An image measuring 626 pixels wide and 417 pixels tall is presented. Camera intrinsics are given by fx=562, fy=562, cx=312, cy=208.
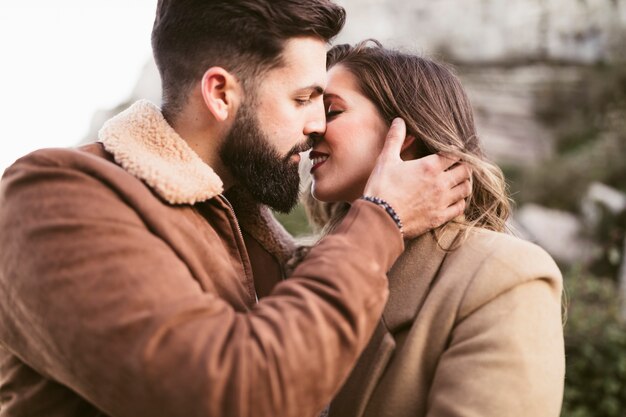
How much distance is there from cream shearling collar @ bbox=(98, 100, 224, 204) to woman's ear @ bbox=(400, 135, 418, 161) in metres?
0.97

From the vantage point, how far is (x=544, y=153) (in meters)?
17.5

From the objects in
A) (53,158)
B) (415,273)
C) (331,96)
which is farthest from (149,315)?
(331,96)

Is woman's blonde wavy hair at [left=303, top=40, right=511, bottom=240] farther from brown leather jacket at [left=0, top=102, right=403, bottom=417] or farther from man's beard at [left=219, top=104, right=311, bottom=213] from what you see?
brown leather jacket at [left=0, top=102, right=403, bottom=417]

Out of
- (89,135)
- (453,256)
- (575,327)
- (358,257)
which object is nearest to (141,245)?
(358,257)

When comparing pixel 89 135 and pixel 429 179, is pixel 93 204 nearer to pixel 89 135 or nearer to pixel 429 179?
pixel 429 179

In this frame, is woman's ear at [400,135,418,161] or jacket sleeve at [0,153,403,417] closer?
jacket sleeve at [0,153,403,417]

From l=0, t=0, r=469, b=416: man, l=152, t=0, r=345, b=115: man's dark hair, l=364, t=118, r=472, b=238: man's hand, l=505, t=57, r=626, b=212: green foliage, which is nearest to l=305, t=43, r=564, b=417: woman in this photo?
l=364, t=118, r=472, b=238: man's hand

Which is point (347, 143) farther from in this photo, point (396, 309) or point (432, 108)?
point (396, 309)

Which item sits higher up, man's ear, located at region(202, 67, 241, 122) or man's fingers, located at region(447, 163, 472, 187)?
man's ear, located at region(202, 67, 241, 122)

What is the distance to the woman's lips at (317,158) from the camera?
2.65m

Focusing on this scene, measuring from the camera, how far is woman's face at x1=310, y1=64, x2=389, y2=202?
8.43ft

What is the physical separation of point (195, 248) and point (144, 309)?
18.6 inches

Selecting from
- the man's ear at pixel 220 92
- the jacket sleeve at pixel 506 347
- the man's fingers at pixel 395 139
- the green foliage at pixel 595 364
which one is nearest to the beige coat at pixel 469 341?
the jacket sleeve at pixel 506 347

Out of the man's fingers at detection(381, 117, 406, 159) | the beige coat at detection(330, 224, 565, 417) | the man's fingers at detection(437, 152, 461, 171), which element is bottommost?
the beige coat at detection(330, 224, 565, 417)
